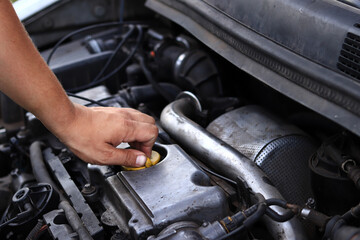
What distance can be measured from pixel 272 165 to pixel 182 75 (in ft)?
1.81

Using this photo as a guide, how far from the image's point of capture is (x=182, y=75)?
153 centimetres

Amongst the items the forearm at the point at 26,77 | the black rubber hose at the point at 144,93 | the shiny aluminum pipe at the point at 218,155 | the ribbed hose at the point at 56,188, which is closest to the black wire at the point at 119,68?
the black rubber hose at the point at 144,93

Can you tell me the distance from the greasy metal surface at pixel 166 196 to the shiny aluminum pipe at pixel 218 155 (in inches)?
3.3

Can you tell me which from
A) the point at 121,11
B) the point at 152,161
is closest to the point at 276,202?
the point at 152,161

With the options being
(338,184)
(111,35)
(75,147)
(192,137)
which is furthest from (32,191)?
(111,35)

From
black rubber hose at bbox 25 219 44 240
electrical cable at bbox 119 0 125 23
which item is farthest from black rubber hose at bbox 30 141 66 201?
electrical cable at bbox 119 0 125 23

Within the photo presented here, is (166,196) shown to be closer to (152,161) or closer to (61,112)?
(152,161)

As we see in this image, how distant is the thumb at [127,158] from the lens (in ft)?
3.19

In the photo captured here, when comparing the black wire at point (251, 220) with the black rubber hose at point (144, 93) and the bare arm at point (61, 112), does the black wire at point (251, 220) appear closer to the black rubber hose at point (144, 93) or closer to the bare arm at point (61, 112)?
the bare arm at point (61, 112)

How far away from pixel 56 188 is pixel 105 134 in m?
0.38

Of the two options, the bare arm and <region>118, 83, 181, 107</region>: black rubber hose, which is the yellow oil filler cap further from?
<region>118, 83, 181, 107</region>: black rubber hose

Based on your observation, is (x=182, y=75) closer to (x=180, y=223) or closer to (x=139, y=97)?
(x=139, y=97)

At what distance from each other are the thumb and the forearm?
0.14m

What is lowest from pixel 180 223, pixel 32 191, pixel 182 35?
pixel 32 191
